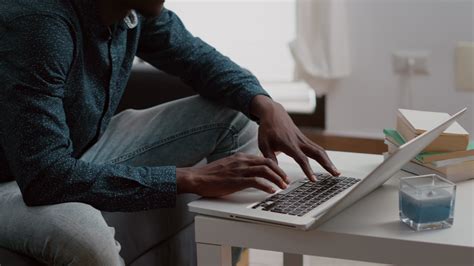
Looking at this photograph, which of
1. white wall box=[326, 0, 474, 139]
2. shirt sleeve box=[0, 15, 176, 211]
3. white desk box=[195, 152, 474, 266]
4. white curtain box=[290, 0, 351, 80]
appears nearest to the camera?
white desk box=[195, 152, 474, 266]

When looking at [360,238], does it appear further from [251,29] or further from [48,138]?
[251,29]

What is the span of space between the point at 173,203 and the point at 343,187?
33 centimetres

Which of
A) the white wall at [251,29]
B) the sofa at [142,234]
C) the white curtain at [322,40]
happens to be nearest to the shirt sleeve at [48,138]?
the sofa at [142,234]

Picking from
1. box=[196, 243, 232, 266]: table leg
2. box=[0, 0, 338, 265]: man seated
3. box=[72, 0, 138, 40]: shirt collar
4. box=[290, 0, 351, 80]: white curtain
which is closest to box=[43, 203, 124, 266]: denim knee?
box=[0, 0, 338, 265]: man seated

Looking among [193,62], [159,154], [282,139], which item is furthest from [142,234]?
[193,62]

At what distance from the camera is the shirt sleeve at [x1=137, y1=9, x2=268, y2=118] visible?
6.17 ft

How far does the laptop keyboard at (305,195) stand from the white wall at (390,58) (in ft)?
4.87

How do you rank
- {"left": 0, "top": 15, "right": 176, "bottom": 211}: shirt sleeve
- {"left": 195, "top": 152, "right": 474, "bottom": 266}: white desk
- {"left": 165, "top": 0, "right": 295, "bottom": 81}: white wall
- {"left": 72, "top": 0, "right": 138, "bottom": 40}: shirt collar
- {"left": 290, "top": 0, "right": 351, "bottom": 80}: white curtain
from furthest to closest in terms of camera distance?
{"left": 165, "top": 0, "right": 295, "bottom": 81}: white wall → {"left": 290, "top": 0, "right": 351, "bottom": 80}: white curtain → {"left": 72, "top": 0, "right": 138, "bottom": 40}: shirt collar → {"left": 0, "top": 15, "right": 176, "bottom": 211}: shirt sleeve → {"left": 195, "top": 152, "right": 474, "bottom": 266}: white desk

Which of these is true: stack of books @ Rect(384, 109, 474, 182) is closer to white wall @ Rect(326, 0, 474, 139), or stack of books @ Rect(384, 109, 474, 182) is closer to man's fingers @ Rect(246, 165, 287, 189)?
man's fingers @ Rect(246, 165, 287, 189)

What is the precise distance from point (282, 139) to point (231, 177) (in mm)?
258

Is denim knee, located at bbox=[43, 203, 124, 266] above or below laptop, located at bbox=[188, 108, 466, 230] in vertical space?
below

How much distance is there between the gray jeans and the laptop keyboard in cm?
30

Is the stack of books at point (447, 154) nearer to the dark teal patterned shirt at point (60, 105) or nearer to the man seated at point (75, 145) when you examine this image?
the man seated at point (75, 145)

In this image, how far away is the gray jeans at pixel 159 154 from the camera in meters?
1.51
